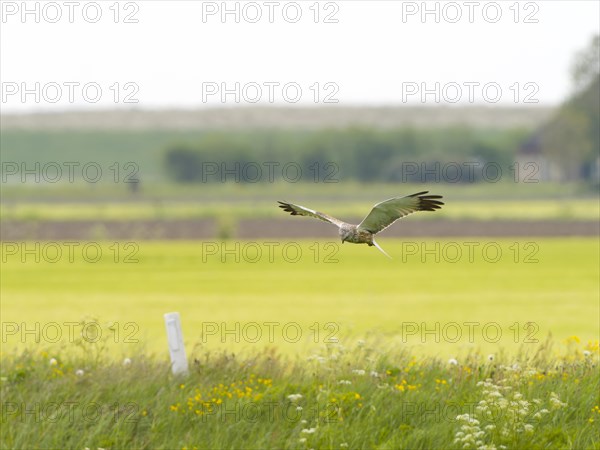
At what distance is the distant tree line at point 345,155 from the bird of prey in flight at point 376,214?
7589 cm

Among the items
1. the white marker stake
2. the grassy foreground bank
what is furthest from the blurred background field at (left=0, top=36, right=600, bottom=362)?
the white marker stake

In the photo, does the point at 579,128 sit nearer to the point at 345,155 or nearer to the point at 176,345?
the point at 345,155

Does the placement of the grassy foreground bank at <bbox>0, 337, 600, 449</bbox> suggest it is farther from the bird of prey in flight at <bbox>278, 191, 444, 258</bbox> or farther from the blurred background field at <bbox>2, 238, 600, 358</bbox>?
the bird of prey in flight at <bbox>278, 191, 444, 258</bbox>

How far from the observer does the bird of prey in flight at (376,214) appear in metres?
5.19

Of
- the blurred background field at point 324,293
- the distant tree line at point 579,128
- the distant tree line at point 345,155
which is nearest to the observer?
the blurred background field at point 324,293

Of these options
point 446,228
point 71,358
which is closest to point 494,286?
point 446,228

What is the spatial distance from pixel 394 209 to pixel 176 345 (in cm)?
721

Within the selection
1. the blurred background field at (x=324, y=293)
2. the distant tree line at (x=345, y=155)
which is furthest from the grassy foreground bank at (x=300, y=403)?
the distant tree line at (x=345, y=155)

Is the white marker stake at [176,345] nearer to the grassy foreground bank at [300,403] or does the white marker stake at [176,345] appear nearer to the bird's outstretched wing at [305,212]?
the grassy foreground bank at [300,403]

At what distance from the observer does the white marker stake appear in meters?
12.3

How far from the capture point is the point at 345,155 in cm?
9156

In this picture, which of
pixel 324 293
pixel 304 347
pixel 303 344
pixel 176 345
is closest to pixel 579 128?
pixel 324 293

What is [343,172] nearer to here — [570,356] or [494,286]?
[494,286]

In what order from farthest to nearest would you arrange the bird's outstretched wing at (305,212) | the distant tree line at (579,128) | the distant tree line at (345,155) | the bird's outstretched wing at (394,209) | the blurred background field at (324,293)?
the distant tree line at (579,128) < the distant tree line at (345,155) < the blurred background field at (324,293) < the bird's outstretched wing at (394,209) < the bird's outstretched wing at (305,212)
